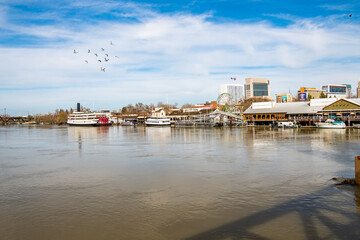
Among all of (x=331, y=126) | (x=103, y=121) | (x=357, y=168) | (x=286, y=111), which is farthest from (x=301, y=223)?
(x=103, y=121)

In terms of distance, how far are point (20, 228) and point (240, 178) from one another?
33.5 ft

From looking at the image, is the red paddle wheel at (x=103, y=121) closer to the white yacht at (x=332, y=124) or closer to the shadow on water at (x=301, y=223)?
the white yacht at (x=332, y=124)

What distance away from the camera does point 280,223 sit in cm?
905

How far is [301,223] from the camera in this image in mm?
9008

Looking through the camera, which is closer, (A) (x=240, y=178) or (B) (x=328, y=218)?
(B) (x=328, y=218)

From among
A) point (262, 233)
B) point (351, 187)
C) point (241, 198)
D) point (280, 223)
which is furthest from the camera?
point (351, 187)

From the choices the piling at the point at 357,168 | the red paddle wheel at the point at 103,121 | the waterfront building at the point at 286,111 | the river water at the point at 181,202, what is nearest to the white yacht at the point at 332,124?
the waterfront building at the point at 286,111

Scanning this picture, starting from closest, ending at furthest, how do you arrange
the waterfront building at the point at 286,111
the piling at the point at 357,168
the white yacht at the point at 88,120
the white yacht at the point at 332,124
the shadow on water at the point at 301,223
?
1. the shadow on water at the point at 301,223
2. the piling at the point at 357,168
3. the white yacht at the point at 332,124
4. the waterfront building at the point at 286,111
5. the white yacht at the point at 88,120

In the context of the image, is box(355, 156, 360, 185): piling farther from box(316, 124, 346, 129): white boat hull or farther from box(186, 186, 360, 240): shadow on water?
box(316, 124, 346, 129): white boat hull

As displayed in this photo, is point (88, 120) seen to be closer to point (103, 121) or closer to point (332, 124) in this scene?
point (103, 121)

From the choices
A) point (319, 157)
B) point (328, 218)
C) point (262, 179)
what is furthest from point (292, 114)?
point (328, 218)

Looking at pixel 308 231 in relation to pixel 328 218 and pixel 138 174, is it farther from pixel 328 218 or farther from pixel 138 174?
pixel 138 174

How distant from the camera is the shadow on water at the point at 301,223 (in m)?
8.19

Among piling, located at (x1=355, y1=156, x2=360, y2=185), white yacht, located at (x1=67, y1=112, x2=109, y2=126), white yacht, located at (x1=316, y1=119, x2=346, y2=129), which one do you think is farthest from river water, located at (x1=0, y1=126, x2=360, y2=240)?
white yacht, located at (x1=67, y1=112, x2=109, y2=126)
